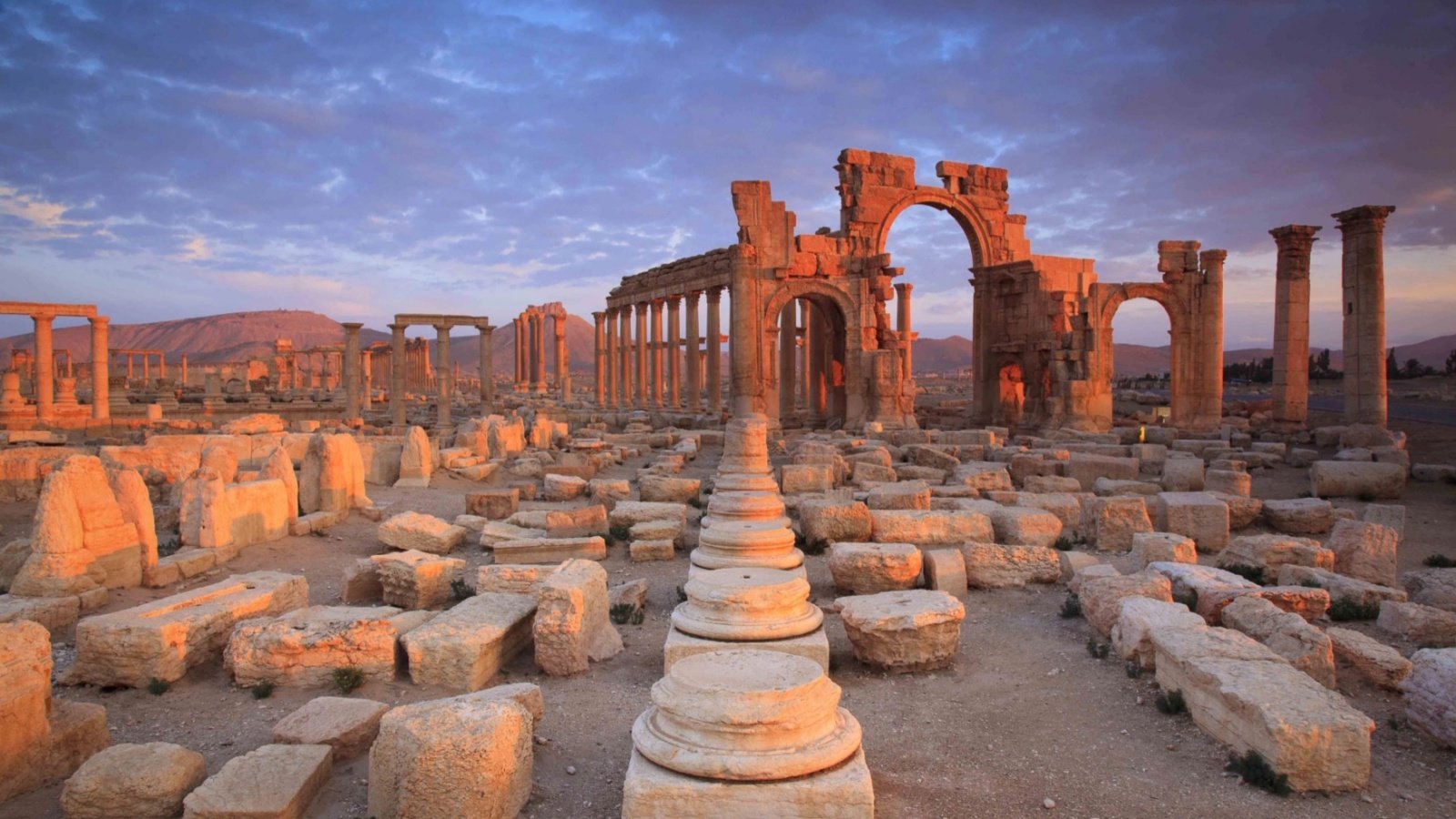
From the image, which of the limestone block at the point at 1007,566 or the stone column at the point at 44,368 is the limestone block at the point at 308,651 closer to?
the limestone block at the point at 1007,566

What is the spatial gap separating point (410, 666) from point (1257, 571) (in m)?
7.81

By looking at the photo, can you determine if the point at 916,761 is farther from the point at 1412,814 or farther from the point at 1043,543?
the point at 1043,543

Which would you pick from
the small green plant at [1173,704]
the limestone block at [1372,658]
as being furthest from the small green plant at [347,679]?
the limestone block at [1372,658]

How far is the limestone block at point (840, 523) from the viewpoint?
9.83m

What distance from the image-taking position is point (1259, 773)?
448cm

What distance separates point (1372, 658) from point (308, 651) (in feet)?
23.7

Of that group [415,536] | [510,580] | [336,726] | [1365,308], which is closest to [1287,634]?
[510,580]

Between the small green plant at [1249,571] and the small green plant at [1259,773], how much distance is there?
4.34 meters

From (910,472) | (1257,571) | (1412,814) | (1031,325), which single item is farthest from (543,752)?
(1031,325)

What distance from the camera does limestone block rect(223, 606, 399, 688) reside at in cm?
592

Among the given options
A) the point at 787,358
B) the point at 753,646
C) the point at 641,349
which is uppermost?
the point at 641,349

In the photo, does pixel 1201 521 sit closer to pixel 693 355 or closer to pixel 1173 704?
pixel 1173 704

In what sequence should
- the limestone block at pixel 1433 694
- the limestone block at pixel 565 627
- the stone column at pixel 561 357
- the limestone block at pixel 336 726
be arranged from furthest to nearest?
the stone column at pixel 561 357 < the limestone block at pixel 565 627 < the limestone block at pixel 1433 694 < the limestone block at pixel 336 726

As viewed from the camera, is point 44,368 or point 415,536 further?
point 44,368
